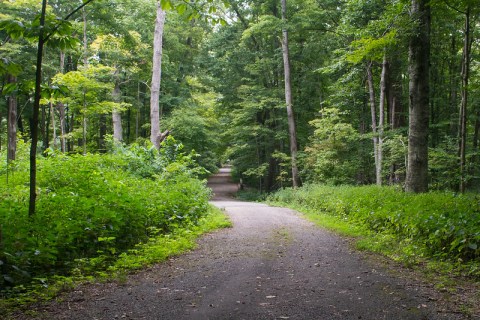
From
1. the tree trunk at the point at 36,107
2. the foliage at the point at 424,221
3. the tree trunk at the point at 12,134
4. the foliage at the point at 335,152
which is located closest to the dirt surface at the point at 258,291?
the foliage at the point at 424,221

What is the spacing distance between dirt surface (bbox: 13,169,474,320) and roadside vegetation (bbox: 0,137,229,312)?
0.53 metres

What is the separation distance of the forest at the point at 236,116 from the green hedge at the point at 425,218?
41mm

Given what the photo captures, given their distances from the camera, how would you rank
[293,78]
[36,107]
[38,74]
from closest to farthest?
1. [38,74]
2. [36,107]
3. [293,78]

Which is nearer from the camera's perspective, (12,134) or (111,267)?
(111,267)

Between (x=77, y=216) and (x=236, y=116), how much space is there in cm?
2268

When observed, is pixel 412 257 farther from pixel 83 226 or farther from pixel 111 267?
pixel 83 226

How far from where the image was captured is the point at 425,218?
653 centimetres

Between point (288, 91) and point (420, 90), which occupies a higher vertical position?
point (288, 91)

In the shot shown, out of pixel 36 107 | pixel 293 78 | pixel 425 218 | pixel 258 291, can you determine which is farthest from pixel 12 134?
pixel 293 78

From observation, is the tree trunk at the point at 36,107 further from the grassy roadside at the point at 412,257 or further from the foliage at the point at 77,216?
the grassy roadside at the point at 412,257

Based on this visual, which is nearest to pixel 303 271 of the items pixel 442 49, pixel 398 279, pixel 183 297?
pixel 398 279

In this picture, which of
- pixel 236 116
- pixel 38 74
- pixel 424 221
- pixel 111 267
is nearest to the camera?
pixel 38 74

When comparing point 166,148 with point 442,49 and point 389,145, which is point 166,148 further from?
point 442,49

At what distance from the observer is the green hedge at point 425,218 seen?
5.36m
